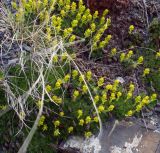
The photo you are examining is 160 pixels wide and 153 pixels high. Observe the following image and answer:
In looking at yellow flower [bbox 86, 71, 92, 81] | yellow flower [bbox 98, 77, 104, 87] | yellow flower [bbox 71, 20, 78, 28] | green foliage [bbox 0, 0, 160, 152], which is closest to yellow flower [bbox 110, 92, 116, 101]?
green foliage [bbox 0, 0, 160, 152]

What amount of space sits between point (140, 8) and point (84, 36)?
0.73 m

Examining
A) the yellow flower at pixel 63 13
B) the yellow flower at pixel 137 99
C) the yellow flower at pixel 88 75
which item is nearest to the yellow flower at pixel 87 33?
the yellow flower at pixel 63 13

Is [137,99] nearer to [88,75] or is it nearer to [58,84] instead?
[88,75]

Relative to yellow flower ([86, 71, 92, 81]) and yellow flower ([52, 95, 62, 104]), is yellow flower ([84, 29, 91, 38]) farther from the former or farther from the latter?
yellow flower ([52, 95, 62, 104])

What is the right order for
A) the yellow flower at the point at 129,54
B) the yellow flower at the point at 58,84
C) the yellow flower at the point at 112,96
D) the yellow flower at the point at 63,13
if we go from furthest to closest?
the yellow flower at the point at 63,13 → the yellow flower at the point at 129,54 → the yellow flower at the point at 112,96 → the yellow flower at the point at 58,84

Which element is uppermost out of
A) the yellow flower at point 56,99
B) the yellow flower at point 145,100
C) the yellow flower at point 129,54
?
the yellow flower at point 129,54

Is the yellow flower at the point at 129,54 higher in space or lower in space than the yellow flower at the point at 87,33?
lower

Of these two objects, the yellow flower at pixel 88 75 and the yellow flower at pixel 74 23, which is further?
the yellow flower at pixel 74 23

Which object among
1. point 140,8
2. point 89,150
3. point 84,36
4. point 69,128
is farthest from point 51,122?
point 140,8

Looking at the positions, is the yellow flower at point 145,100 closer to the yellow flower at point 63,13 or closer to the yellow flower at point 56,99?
the yellow flower at point 56,99

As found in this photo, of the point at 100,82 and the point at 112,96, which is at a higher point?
the point at 100,82

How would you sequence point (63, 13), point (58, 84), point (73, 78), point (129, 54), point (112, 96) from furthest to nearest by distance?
point (63, 13)
point (129, 54)
point (73, 78)
point (112, 96)
point (58, 84)

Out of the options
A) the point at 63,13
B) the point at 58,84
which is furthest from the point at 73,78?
the point at 63,13

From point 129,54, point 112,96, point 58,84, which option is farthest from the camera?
point 129,54
